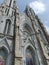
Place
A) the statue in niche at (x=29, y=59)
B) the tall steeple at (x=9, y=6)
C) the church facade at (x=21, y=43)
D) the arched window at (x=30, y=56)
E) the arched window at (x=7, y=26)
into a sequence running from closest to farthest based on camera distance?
the church facade at (x=21, y=43), the statue in niche at (x=29, y=59), the arched window at (x=30, y=56), the arched window at (x=7, y=26), the tall steeple at (x=9, y=6)

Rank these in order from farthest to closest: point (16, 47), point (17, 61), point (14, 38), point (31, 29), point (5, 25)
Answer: point (31, 29) < point (5, 25) < point (14, 38) < point (16, 47) < point (17, 61)

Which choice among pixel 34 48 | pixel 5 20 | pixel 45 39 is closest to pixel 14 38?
pixel 34 48

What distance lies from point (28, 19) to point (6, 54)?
509 inches

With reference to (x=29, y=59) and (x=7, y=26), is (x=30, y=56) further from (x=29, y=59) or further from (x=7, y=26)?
(x=7, y=26)

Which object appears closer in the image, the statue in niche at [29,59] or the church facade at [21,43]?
the church facade at [21,43]

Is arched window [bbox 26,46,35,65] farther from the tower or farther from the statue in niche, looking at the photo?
the tower

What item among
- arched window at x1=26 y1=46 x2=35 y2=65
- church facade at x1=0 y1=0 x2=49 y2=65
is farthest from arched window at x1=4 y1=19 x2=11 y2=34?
arched window at x1=26 y1=46 x2=35 y2=65

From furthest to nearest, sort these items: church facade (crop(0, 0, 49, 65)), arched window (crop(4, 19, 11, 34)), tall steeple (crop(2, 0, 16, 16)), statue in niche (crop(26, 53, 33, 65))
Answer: tall steeple (crop(2, 0, 16, 16)) < arched window (crop(4, 19, 11, 34)) < statue in niche (crop(26, 53, 33, 65)) < church facade (crop(0, 0, 49, 65))

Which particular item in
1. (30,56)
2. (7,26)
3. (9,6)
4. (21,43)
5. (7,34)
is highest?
(9,6)

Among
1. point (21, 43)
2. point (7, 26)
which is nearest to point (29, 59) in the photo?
point (21, 43)

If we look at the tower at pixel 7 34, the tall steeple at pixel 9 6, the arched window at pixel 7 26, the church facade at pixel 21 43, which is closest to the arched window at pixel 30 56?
the church facade at pixel 21 43

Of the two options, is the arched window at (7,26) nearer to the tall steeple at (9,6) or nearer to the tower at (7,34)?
the tower at (7,34)

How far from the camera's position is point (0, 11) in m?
33.4

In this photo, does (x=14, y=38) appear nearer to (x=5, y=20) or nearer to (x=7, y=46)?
(x=7, y=46)
